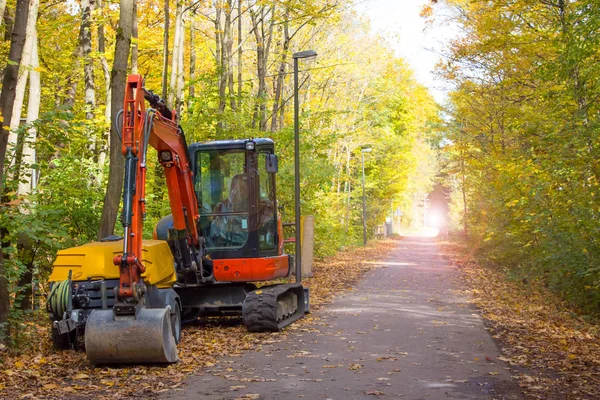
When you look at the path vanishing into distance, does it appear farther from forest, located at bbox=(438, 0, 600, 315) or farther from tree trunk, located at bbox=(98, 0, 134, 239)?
tree trunk, located at bbox=(98, 0, 134, 239)

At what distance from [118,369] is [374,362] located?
3153 millimetres

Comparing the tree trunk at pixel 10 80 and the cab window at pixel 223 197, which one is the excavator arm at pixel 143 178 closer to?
the cab window at pixel 223 197

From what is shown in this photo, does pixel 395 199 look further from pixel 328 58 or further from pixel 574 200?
pixel 574 200

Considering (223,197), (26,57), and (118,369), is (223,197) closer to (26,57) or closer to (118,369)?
(118,369)

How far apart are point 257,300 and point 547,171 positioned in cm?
834

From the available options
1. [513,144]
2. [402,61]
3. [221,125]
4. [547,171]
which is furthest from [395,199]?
[547,171]

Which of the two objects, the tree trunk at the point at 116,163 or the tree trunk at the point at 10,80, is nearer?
the tree trunk at the point at 10,80

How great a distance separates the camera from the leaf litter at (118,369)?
826cm

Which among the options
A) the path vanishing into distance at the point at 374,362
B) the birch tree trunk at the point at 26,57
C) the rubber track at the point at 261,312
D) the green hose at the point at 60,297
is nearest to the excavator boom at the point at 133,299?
the path vanishing into distance at the point at 374,362

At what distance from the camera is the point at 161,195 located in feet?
66.9

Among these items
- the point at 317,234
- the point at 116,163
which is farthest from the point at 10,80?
the point at 317,234

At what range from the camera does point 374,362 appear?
9969mm

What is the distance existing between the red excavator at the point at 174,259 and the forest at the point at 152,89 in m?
0.96

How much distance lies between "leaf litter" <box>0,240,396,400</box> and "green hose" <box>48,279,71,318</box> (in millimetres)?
589
